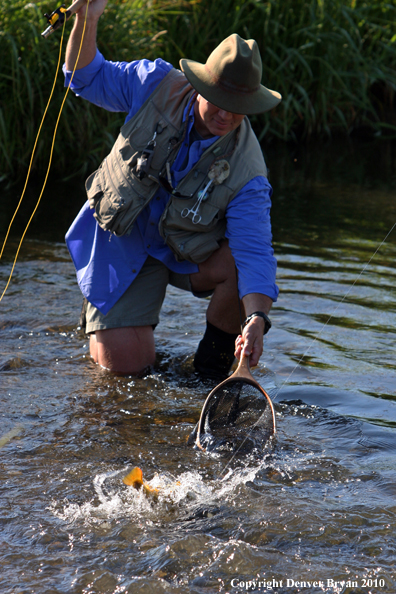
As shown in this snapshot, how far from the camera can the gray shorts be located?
3.39m

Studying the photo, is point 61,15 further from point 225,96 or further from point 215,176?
point 215,176

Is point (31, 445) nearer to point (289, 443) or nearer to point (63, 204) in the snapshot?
point (289, 443)

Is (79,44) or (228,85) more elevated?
(79,44)

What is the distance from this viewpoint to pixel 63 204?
20.8 feet

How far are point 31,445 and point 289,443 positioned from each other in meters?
1.01

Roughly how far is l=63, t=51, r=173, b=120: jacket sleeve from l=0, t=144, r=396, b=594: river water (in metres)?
1.30

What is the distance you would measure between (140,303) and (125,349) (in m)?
0.23

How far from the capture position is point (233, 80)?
2854 mm

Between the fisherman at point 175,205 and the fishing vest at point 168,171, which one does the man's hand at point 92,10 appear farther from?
the fishing vest at point 168,171

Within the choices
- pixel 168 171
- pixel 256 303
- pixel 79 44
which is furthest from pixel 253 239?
pixel 79 44

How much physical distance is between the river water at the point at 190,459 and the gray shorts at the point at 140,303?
25 centimetres

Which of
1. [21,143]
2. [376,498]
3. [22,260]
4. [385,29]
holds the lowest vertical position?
[376,498]

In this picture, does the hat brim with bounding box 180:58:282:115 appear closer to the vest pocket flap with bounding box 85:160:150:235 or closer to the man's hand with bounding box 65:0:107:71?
the man's hand with bounding box 65:0:107:71

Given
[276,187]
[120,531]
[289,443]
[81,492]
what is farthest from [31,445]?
[276,187]
